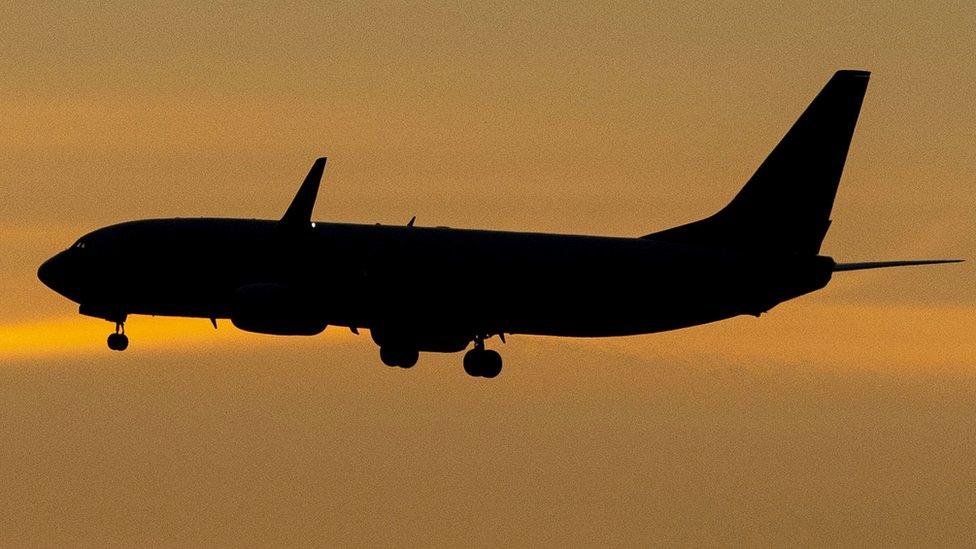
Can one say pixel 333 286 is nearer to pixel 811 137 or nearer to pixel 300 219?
pixel 300 219

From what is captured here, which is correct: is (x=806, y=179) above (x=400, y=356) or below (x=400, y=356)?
above

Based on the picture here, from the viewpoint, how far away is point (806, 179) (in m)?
87.2

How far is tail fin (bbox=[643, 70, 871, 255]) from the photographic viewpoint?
8700cm

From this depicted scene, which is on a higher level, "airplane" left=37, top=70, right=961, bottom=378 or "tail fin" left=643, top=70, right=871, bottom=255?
"tail fin" left=643, top=70, right=871, bottom=255

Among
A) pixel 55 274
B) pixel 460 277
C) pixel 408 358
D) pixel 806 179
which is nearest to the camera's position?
pixel 460 277

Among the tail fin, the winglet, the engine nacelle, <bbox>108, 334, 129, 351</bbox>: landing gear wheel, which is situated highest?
the tail fin

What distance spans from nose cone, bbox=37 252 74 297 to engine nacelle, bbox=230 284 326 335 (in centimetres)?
1023

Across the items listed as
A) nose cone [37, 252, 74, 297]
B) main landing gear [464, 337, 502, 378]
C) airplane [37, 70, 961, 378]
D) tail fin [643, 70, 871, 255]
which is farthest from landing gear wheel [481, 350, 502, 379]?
nose cone [37, 252, 74, 297]

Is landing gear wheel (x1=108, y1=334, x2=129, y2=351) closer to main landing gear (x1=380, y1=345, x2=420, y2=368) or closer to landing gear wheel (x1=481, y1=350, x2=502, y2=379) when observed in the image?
main landing gear (x1=380, y1=345, x2=420, y2=368)

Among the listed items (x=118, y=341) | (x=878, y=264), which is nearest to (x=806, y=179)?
Result: (x=878, y=264)

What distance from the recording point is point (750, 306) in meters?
86.8

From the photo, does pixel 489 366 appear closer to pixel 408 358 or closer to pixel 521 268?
pixel 408 358

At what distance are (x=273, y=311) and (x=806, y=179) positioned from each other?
22.7 m

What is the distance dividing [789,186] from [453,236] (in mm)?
14179
